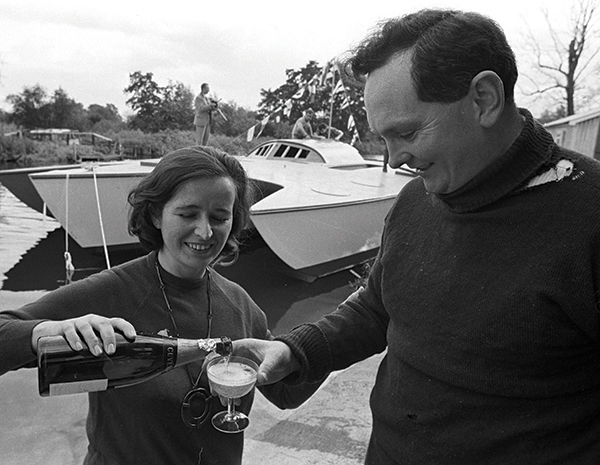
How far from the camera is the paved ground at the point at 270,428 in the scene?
2.95 meters

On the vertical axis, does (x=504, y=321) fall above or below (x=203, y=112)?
below

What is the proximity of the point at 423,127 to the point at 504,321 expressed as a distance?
0.52m

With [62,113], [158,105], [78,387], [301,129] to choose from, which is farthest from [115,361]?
[62,113]

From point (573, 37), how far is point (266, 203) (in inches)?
882

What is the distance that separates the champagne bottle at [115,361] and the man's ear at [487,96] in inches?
36.1

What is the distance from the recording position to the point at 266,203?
7586 mm

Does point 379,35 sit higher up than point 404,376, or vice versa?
point 379,35

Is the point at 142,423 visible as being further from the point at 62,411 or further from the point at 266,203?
the point at 266,203

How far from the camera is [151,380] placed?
1638 mm

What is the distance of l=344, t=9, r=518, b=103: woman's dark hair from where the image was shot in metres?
1.34

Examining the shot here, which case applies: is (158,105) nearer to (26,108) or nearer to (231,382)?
(26,108)

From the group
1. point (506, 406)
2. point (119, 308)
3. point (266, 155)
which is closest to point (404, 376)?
point (506, 406)

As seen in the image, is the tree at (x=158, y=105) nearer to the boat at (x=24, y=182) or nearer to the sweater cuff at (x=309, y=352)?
the boat at (x=24, y=182)

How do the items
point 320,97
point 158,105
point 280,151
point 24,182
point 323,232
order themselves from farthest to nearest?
point 158,105 → point 320,97 → point 280,151 → point 24,182 → point 323,232
